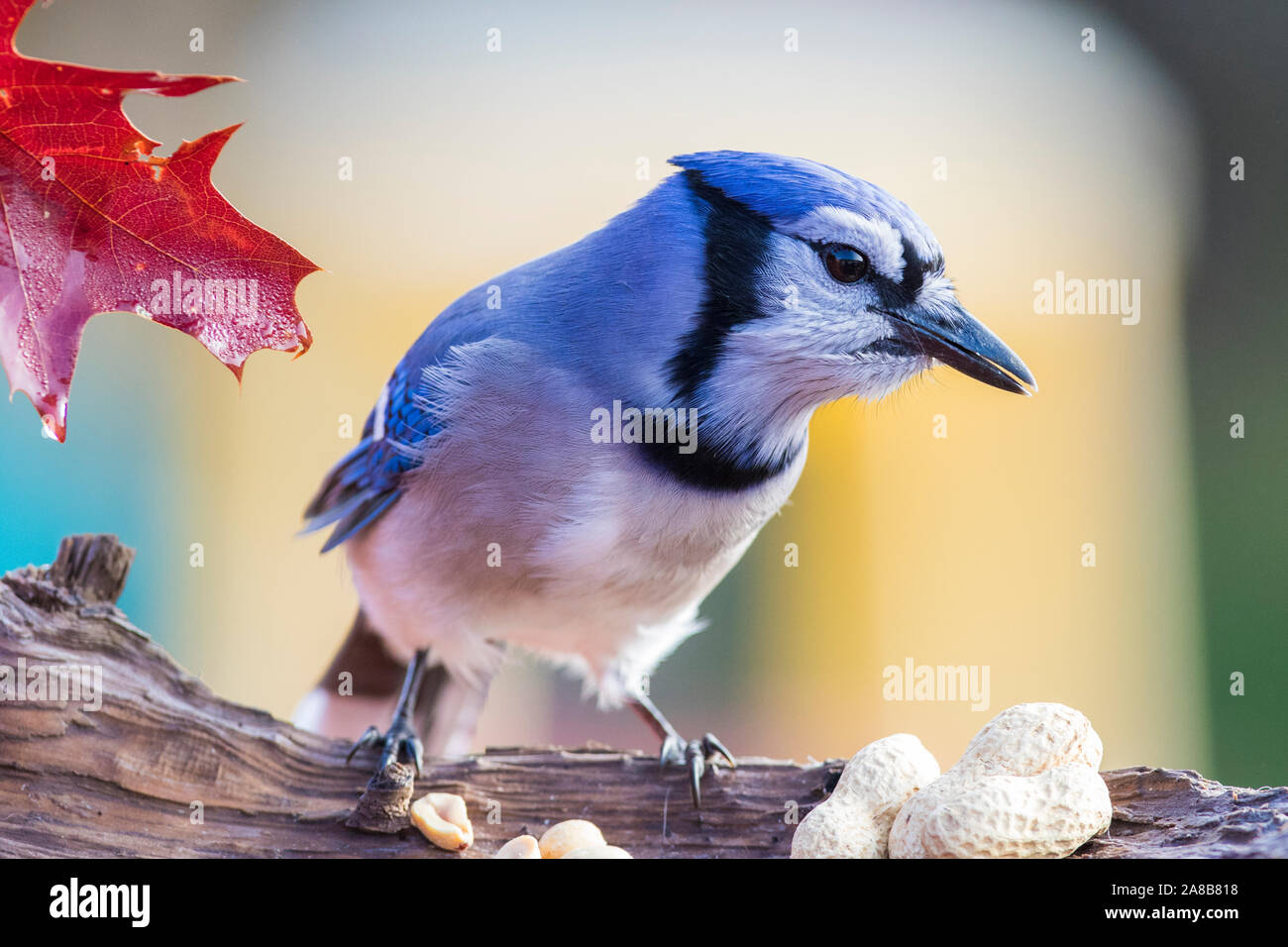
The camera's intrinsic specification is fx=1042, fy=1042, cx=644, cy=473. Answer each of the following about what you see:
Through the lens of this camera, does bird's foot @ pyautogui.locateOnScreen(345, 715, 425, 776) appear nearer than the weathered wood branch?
No

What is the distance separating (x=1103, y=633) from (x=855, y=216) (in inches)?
27.5

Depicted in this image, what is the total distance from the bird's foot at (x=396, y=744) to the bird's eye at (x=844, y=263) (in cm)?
81

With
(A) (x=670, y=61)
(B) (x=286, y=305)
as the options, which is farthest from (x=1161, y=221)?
(B) (x=286, y=305)

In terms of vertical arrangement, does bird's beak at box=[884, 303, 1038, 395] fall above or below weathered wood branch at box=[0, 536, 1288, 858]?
above

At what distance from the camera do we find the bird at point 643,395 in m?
1.14

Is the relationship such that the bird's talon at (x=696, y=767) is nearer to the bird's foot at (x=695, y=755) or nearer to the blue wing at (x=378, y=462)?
the bird's foot at (x=695, y=755)

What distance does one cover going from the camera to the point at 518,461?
1.24m

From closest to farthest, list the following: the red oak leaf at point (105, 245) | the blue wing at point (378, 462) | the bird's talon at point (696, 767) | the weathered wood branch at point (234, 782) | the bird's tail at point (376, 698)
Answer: the red oak leaf at point (105, 245) < the weathered wood branch at point (234, 782) < the bird's talon at point (696, 767) < the blue wing at point (378, 462) < the bird's tail at point (376, 698)

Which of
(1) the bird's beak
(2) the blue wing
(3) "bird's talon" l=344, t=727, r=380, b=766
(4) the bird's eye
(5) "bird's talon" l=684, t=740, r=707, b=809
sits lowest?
(5) "bird's talon" l=684, t=740, r=707, b=809

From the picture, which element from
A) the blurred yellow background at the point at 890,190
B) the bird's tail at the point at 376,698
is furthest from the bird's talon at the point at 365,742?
the bird's tail at the point at 376,698

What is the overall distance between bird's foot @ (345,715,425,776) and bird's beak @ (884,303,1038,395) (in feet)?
2.70

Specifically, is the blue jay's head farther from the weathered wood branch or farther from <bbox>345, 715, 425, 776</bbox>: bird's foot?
<bbox>345, 715, 425, 776</bbox>: bird's foot

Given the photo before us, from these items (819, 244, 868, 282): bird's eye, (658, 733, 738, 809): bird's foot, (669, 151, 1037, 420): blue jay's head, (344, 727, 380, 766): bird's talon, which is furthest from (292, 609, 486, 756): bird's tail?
(819, 244, 868, 282): bird's eye

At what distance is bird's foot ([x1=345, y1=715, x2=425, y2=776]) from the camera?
1.36 meters
